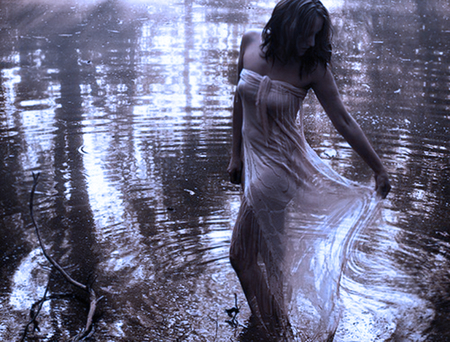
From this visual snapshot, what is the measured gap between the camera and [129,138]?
24.2 ft

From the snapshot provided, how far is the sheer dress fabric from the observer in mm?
3594

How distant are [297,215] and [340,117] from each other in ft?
1.94

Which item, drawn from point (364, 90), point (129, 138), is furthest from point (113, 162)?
point (364, 90)

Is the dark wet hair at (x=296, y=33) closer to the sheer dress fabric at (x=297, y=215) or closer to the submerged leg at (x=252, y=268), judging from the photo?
the sheer dress fabric at (x=297, y=215)

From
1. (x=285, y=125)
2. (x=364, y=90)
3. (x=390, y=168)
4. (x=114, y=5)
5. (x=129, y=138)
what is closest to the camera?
(x=285, y=125)

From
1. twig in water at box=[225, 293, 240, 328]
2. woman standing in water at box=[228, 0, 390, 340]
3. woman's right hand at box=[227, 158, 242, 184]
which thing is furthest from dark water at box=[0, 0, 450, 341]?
woman's right hand at box=[227, 158, 242, 184]

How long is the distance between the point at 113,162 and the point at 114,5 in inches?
499

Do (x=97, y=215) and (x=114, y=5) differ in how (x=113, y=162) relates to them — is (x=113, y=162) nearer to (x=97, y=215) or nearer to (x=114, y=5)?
(x=97, y=215)

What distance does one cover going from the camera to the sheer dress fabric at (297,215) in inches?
141

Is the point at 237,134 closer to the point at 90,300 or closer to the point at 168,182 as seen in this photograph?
the point at 90,300

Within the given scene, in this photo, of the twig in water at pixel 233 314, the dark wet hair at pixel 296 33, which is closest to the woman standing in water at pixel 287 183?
the dark wet hair at pixel 296 33

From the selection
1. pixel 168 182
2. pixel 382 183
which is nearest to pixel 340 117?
pixel 382 183

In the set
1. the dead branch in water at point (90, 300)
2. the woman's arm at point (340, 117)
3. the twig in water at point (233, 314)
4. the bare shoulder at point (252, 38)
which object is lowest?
the twig in water at point (233, 314)

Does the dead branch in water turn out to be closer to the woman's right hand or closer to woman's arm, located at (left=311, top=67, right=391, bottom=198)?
the woman's right hand
